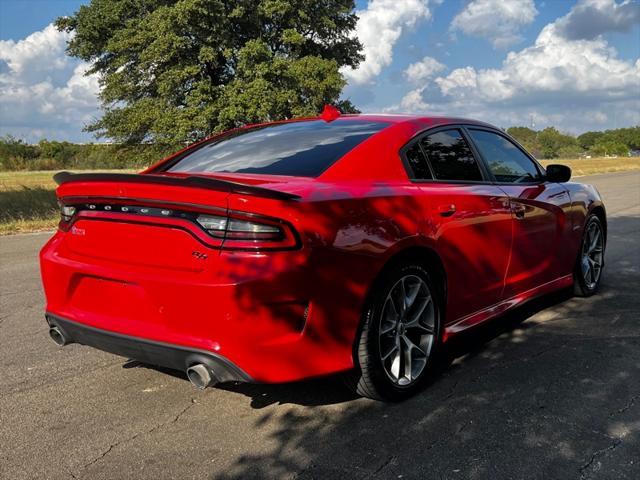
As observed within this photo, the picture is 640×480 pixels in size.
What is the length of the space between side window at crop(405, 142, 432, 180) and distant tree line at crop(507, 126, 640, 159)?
111 m

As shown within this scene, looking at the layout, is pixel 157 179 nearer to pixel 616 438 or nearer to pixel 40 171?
pixel 616 438

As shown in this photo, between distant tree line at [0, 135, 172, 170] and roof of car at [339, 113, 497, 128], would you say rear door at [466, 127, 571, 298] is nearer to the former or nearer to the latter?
roof of car at [339, 113, 497, 128]

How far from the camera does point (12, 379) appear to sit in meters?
3.81

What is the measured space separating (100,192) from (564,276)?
150 inches

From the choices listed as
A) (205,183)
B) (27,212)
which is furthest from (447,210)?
(27,212)

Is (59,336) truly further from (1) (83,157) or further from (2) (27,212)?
(1) (83,157)

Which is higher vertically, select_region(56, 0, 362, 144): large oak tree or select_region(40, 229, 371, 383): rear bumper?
select_region(56, 0, 362, 144): large oak tree

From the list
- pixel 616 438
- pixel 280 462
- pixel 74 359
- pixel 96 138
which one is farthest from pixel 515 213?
pixel 96 138

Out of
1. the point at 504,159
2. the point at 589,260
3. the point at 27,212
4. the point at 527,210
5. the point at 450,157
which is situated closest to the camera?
the point at 450,157

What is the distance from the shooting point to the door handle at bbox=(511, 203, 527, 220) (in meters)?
4.27

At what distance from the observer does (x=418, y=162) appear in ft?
12.3

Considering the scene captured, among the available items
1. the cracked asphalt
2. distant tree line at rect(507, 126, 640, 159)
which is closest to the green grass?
the cracked asphalt

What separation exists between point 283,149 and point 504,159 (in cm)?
186

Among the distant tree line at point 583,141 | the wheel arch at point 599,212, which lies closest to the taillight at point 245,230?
the wheel arch at point 599,212
